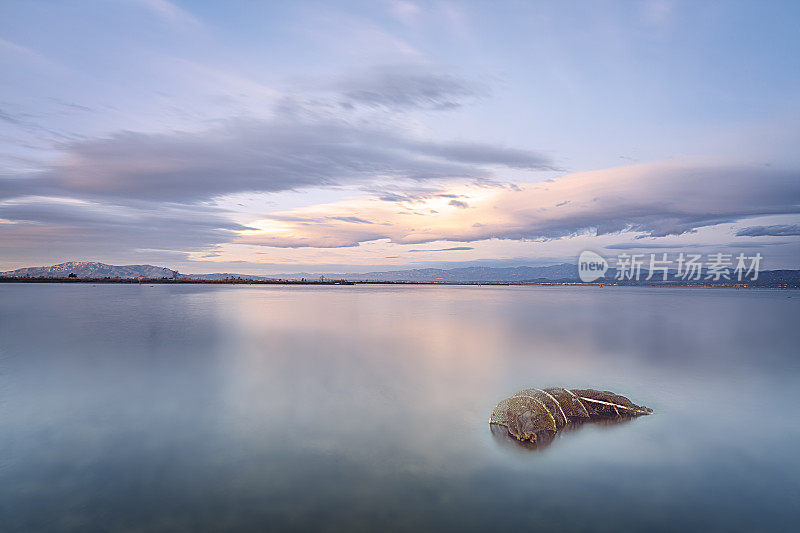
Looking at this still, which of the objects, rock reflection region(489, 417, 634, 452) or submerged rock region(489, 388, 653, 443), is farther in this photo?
submerged rock region(489, 388, 653, 443)

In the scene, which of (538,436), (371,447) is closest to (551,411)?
(538,436)

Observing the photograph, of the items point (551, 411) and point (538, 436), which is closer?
point (538, 436)

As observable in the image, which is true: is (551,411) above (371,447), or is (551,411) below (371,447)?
above

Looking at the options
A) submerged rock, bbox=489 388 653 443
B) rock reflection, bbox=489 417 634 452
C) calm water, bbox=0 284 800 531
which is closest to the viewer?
calm water, bbox=0 284 800 531

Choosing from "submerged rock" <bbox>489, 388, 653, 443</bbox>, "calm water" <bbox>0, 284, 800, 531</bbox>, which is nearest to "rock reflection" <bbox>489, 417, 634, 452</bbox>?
"submerged rock" <bbox>489, 388, 653, 443</bbox>

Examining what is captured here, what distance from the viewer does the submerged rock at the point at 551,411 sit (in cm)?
895

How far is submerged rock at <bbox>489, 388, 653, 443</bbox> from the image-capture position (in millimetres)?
8945

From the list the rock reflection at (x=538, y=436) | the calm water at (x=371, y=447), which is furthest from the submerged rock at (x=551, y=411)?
the calm water at (x=371, y=447)

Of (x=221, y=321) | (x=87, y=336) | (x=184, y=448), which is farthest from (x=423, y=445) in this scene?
(x=221, y=321)

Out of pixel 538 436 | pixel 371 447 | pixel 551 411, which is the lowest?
pixel 371 447

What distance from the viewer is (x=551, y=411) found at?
30.8ft

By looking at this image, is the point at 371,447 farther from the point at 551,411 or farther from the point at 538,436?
the point at 551,411

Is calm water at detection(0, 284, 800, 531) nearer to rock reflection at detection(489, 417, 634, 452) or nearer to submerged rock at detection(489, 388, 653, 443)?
rock reflection at detection(489, 417, 634, 452)

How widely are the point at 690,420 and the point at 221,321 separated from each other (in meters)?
32.3
